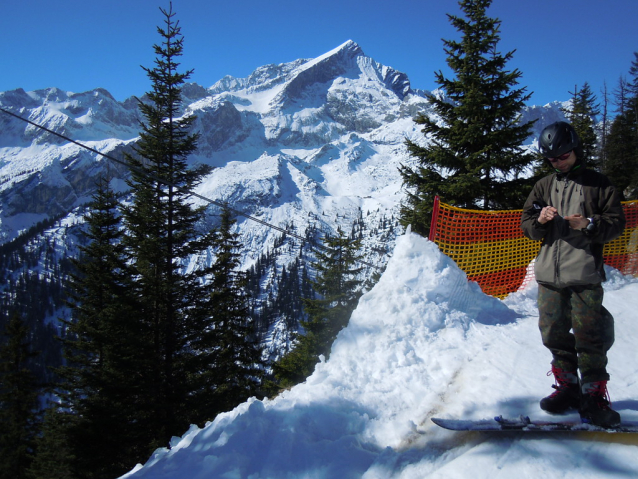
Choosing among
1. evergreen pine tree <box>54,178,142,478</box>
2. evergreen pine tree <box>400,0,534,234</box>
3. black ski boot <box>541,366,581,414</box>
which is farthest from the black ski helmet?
evergreen pine tree <box>54,178,142,478</box>

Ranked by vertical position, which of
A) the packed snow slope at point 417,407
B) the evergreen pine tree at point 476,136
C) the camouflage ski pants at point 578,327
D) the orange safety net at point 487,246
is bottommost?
the packed snow slope at point 417,407

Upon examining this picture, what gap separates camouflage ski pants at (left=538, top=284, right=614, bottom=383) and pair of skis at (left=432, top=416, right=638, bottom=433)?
36 cm

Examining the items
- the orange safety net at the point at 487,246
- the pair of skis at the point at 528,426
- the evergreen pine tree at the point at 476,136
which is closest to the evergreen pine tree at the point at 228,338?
the evergreen pine tree at the point at 476,136

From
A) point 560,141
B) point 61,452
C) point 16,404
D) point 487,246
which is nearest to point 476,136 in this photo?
point 487,246

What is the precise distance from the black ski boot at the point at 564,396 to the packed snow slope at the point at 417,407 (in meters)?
0.14

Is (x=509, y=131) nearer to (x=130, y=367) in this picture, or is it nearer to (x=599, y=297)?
(x=599, y=297)

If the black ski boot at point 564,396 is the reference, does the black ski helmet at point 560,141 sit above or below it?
above

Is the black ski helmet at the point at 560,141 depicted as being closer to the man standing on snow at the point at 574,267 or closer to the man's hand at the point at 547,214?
the man standing on snow at the point at 574,267

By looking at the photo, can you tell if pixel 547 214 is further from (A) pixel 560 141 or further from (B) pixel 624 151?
(B) pixel 624 151

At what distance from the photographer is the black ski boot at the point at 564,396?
9.29 feet

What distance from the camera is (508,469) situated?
222 centimetres

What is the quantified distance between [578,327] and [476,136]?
9248mm

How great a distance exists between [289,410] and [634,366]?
3552 millimetres

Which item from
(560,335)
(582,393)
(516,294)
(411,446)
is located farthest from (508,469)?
(516,294)
